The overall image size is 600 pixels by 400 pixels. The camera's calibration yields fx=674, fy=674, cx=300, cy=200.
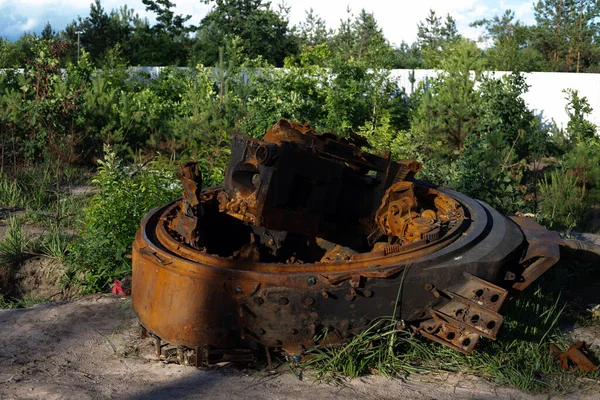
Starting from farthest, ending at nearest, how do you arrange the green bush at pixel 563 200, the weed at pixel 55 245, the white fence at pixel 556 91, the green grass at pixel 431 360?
the white fence at pixel 556 91, the green bush at pixel 563 200, the weed at pixel 55 245, the green grass at pixel 431 360

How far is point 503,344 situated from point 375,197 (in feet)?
4.32

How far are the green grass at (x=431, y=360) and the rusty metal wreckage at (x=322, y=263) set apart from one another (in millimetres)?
106

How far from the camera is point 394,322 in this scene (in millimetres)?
4055

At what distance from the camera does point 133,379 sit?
414 centimetres

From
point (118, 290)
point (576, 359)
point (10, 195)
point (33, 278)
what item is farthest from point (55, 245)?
point (576, 359)

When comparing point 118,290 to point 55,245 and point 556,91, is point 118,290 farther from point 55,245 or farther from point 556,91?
point 556,91

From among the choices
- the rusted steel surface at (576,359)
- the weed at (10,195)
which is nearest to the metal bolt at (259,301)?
the rusted steel surface at (576,359)

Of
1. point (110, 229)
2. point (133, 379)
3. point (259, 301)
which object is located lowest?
point (133, 379)

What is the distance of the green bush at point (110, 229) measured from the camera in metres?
6.18

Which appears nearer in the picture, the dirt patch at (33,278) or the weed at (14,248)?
the dirt patch at (33,278)

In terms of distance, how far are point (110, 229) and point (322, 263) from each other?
9.62 feet

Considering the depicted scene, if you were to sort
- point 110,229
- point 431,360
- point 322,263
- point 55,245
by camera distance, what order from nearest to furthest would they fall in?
1. point 322,263
2. point 431,360
3. point 110,229
4. point 55,245

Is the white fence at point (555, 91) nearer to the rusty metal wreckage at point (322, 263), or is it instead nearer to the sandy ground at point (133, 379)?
the rusty metal wreckage at point (322, 263)

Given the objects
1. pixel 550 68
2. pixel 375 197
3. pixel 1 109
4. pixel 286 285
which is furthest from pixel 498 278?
pixel 550 68
